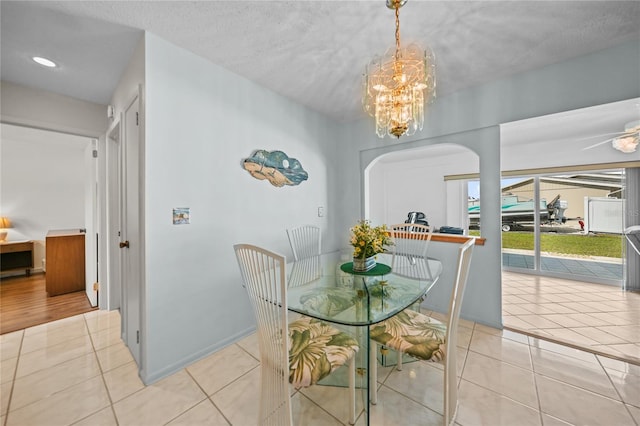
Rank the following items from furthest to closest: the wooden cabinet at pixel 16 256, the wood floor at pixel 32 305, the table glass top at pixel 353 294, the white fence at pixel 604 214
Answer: the wooden cabinet at pixel 16 256, the white fence at pixel 604 214, the wood floor at pixel 32 305, the table glass top at pixel 353 294

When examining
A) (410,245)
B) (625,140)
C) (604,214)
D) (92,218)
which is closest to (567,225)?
(604,214)

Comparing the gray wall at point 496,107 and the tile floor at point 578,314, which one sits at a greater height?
the gray wall at point 496,107

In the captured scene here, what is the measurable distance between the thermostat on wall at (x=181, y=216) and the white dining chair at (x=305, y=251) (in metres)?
0.97

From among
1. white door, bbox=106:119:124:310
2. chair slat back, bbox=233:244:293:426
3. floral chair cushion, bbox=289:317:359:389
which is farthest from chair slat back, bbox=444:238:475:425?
white door, bbox=106:119:124:310

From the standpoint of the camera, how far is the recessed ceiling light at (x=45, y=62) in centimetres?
194

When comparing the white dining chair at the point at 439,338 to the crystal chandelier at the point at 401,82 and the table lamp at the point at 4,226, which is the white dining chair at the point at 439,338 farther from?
the table lamp at the point at 4,226

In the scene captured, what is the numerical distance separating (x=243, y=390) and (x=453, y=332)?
1.44m

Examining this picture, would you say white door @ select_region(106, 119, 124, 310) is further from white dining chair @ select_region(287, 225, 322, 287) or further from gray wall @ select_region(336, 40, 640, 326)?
gray wall @ select_region(336, 40, 640, 326)

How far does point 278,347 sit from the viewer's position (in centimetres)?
113

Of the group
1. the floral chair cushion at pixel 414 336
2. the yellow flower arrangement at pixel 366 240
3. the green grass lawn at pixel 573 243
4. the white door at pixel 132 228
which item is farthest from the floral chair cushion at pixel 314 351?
the green grass lawn at pixel 573 243

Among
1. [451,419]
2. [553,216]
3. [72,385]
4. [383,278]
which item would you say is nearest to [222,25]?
[383,278]

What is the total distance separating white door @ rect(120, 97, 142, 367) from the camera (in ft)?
5.93

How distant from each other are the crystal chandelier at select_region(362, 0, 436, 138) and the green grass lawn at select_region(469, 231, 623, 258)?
15.4 ft

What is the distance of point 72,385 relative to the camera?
1.67 m
